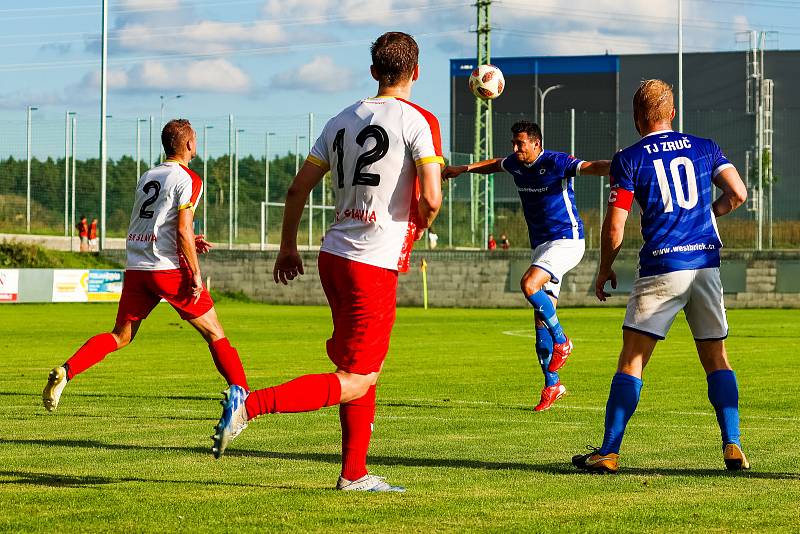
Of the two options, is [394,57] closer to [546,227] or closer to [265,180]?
[546,227]

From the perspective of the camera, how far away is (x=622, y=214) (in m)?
7.69

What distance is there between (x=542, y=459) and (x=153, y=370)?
29.0 ft

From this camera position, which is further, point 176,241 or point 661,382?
point 661,382

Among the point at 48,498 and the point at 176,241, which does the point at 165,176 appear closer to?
the point at 176,241

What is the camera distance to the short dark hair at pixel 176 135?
10164 mm

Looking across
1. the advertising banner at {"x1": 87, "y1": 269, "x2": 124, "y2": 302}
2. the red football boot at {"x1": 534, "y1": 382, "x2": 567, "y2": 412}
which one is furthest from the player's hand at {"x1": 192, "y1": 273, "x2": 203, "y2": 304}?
the advertising banner at {"x1": 87, "y1": 269, "x2": 124, "y2": 302}

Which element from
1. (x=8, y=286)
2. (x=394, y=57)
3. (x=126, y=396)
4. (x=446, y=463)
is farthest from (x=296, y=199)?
(x=8, y=286)

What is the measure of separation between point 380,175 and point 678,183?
1.99m

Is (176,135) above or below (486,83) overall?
below

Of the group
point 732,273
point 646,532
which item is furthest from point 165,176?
point 732,273

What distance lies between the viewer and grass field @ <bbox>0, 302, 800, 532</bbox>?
5973 mm

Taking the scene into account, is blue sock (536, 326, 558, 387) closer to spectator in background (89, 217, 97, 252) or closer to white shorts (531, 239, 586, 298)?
white shorts (531, 239, 586, 298)

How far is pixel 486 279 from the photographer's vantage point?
4375 cm

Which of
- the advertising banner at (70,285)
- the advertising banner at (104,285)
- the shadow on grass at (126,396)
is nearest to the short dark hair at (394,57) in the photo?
the shadow on grass at (126,396)
